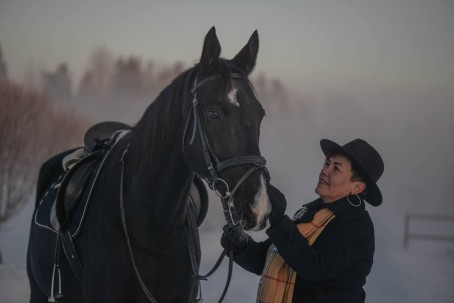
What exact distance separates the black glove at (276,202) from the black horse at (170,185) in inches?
3.2

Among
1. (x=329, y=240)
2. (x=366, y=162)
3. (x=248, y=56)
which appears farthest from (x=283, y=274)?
(x=248, y=56)

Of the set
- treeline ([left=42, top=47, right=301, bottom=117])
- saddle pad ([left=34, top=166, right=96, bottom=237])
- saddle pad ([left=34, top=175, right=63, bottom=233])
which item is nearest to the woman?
saddle pad ([left=34, top=166, right=96, bottom=237])

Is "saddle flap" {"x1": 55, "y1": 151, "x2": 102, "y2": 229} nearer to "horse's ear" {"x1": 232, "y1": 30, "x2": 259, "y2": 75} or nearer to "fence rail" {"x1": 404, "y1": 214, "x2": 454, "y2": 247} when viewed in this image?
"horse's ear" {"x1": 232, "y1": 30, "x2": 259, "y2": 75}

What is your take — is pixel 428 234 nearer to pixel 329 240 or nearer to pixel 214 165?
pixel 329 240

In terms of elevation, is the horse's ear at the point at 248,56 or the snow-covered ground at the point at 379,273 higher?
the horse's ear at the point at 248,56

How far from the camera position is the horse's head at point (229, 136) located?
1919 millimetres

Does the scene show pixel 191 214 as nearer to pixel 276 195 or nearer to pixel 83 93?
pixel 276 195

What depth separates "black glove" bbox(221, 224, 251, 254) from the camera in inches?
89.7

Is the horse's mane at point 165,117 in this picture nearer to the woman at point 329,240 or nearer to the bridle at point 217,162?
the bridle at point 217,162

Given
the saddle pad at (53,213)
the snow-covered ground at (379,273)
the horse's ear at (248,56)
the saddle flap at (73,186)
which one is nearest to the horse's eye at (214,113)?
the horse's ear at (248,56)

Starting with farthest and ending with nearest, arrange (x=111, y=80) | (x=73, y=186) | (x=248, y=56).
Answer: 1. (x=111, y=80)
2. (x=73, y=186)
3. (x=248, y=56)

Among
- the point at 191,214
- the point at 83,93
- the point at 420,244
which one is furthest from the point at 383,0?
the point at 191,214

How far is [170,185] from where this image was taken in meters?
2.37

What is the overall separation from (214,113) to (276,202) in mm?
419
